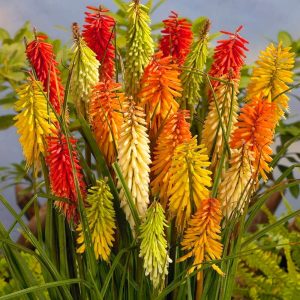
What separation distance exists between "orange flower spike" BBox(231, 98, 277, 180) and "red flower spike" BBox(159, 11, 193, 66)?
0.16 metres

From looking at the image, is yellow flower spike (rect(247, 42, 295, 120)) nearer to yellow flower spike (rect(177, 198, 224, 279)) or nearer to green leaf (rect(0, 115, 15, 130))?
yellow flower spike (rect(177, 198, 224, 279))

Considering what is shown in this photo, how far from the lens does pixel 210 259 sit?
0.88m

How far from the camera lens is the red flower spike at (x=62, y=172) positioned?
87 cm

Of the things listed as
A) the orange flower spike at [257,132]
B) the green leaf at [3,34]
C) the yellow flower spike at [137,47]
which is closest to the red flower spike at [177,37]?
the yellow flower spike at [137,47]

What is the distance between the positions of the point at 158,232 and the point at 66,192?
0.14 meters

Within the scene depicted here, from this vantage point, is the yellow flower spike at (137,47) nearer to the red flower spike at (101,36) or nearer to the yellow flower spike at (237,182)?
the red flower spike at (101,36)

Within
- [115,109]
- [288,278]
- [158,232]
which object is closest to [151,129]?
[115,109]

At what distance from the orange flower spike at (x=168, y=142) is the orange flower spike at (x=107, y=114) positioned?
0.06 m

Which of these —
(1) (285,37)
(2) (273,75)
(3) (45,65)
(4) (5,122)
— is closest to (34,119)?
(3) (45,65)

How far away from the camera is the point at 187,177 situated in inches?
33.2

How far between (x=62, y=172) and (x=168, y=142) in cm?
14

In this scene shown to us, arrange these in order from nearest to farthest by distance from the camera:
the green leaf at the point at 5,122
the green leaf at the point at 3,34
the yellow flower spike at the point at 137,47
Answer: the yellow flower spike at the point at 137,47, the green leaf at the point at 5,122, the green leaf at the point at 3,34

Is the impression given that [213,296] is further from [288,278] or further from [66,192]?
[288,278]

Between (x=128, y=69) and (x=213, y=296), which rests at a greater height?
(x=128, y=69)
